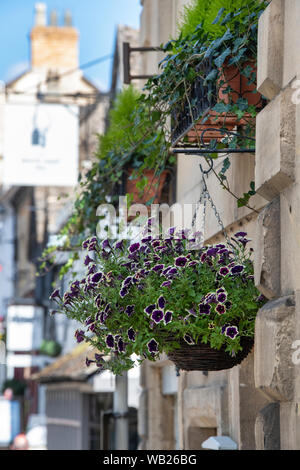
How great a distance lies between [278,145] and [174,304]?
84cm

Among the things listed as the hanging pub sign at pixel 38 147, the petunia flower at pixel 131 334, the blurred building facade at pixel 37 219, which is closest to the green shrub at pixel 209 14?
the petunia flower at pixel 131 334

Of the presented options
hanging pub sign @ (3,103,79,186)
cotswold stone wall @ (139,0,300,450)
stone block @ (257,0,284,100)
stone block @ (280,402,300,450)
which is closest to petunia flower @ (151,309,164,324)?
cotswold stone wall @ (139,0,300,450)

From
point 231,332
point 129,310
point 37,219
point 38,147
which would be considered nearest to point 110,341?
point 129,310

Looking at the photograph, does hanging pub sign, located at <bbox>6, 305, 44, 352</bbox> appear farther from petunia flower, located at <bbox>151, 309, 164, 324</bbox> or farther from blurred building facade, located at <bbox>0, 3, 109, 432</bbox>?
petunia flower, located at <bbox>151, 309, 164, 324</bbox>

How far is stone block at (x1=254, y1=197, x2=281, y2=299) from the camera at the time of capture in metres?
3.54

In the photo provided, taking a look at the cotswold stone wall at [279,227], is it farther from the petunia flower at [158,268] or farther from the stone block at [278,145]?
the petunia flower at [158,268]

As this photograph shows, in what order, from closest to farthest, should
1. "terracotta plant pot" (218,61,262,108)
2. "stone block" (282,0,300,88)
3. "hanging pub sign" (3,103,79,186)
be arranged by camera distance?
1. "stone block" (282,0,300,88)
2. "terracotta plant pot" (218,61,262,108)
3. "hanging pub sign" (3,103,79,186)

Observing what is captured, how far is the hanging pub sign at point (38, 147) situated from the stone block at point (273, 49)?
1077cm

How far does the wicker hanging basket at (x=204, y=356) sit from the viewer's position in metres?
3.99

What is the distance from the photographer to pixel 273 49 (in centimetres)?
359

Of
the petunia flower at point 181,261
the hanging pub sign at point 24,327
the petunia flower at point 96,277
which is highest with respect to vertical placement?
the hanging pub sign at point 24,327

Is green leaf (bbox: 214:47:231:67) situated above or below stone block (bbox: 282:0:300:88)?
above

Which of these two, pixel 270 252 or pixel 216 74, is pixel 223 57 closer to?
pixel 216 74
